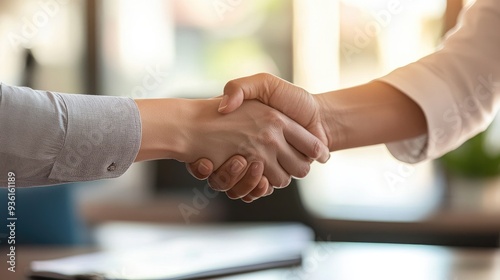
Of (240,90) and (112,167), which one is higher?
(240,90)

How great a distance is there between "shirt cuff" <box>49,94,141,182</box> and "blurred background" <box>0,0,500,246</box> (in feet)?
6.00

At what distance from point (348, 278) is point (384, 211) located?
8.24 ft

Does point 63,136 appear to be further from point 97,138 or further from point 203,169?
point 203,169

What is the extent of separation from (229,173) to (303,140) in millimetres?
156

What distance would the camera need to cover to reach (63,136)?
1284 millimetres

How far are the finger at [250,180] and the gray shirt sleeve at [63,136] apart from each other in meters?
0.25

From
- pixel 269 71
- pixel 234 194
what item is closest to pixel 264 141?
pixel 234 194

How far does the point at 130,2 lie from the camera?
4.34 m

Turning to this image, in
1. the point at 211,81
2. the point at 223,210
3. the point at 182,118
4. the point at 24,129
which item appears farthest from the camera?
the point at 211,81

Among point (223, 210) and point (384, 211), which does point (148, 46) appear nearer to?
point (223, 210)

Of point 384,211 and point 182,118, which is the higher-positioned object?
point 182,118

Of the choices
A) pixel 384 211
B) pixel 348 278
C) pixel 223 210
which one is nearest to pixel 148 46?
pixel 223 210

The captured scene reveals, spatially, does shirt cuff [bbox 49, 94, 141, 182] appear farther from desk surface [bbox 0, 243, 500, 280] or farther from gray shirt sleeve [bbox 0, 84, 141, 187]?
desk surface [bbox 0, 243, 500, 280]

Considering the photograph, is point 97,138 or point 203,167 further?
point 203,167
